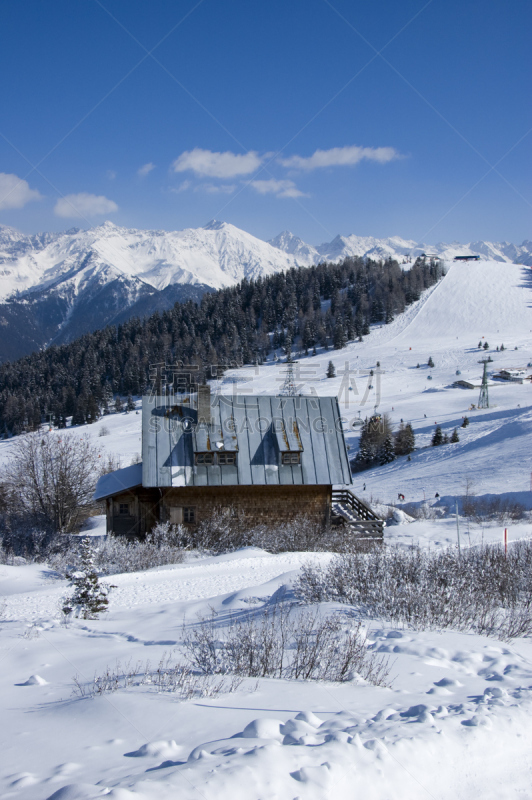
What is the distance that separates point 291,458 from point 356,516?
4.35 m

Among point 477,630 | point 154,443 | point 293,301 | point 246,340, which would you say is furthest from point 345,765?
point 293,301

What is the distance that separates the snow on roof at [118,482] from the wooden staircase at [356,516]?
8.04 meters

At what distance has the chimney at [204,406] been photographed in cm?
2261

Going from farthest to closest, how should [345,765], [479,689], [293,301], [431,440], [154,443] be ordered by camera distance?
1. [293,301]
2. [431,440]
3. [154,443]
4. [479,689]
5. [345,765]

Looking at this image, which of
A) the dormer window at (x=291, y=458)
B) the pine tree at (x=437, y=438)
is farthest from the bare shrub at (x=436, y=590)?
the pine tree at (x=437, y=438)

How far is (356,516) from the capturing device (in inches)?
940

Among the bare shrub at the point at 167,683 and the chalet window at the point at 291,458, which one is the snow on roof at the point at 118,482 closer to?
the chalet window at the point at 291,458

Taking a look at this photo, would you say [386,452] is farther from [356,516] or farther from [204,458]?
[204,458]

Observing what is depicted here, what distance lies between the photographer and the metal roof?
21.4 meters

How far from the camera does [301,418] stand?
23.6 m

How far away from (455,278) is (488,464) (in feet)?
414

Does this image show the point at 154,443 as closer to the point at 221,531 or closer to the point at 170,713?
the point at 221,531

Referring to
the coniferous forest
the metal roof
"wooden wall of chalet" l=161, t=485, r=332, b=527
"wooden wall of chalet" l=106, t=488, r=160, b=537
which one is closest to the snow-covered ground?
"wooden wall of chalet" l=161, t=485, r=332, b=527

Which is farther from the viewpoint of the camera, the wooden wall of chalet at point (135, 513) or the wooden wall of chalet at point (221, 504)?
the wooden wall of chalet at point (135, 513)
